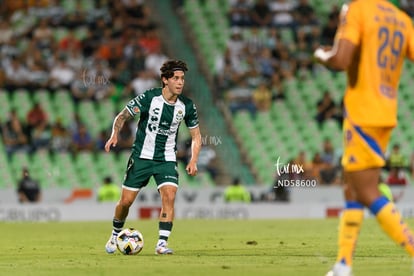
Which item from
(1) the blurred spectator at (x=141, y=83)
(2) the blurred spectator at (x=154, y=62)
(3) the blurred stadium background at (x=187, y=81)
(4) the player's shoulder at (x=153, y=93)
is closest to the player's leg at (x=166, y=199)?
(4) the player's shoulder at (x=153, y=93)

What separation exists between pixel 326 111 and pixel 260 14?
4344 mm

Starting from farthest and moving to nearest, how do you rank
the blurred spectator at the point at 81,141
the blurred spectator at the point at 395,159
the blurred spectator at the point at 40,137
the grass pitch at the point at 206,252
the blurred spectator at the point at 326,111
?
the blurred spectator at the point at 326,111 < the blurred spectator at the point at 81,141 < the blurred spectator at the point at 40,137 < the blurred spectator at the point at 395,159 < the grass pitch at the point at 206,252

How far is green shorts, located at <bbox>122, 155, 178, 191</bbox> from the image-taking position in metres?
13.3

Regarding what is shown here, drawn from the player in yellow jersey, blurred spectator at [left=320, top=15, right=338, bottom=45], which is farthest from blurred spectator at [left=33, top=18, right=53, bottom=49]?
the player in yellow jersey

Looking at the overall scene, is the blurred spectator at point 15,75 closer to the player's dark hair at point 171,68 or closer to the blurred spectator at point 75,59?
the blurred spectator at point 75,59

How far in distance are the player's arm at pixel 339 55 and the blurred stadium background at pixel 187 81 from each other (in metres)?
16.3

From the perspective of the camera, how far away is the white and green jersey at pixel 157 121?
13328 mm

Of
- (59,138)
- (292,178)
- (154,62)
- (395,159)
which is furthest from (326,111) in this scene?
(59,138)

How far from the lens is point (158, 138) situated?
1339 centimetres

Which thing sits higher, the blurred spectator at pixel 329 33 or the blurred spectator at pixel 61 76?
the blurred spectator at pixel 329 33

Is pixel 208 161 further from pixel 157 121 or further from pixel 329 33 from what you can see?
pixel 157 121

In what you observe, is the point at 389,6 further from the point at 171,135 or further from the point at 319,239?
the point at 319,239

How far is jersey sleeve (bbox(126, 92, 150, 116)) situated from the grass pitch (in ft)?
5.80

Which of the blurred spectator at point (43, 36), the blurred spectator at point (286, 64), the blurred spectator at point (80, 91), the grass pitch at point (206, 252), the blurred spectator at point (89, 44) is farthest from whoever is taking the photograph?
the blurred spectator at point (286, 64)
